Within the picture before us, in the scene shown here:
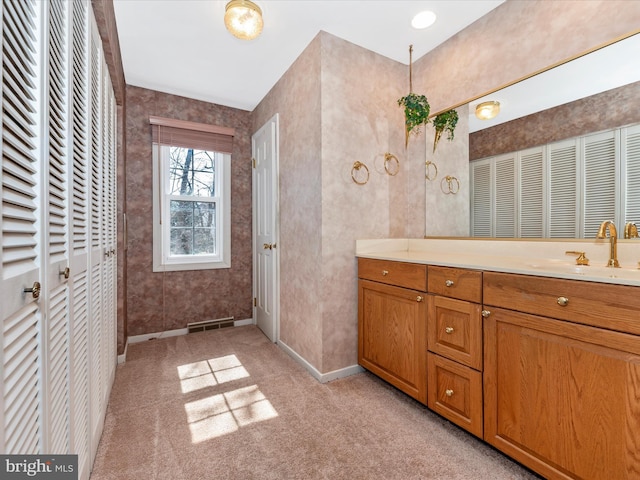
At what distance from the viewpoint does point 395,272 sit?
194 cm

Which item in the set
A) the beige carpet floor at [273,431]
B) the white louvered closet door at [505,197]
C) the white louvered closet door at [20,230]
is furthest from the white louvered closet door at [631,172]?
the white louvered closet door at [20,230]

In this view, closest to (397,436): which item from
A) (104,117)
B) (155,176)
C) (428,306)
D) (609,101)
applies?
(428,306)

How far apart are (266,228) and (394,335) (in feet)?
5.87

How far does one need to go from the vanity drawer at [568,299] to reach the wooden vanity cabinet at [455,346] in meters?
0.10

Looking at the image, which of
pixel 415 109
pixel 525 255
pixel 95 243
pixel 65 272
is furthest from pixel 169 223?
pixel 525 255

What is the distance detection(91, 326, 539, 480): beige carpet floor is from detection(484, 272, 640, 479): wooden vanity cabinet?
27 cm

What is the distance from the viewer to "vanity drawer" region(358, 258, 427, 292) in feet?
5.79

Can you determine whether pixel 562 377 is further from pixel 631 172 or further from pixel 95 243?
pixel 95 243

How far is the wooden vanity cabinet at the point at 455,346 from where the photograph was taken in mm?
1466

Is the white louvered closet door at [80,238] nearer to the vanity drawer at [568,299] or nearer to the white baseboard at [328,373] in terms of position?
the white baseboard at [328,373]

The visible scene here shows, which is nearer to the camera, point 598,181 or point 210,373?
point 598,181

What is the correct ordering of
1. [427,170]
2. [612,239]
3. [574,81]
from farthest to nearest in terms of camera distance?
[427,170] < [574,81] < [612,239]

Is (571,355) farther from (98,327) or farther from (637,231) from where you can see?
(98,327)

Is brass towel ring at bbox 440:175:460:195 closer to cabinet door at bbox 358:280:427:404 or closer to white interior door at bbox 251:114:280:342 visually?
cabinet door at bbox 358:280:427:404
